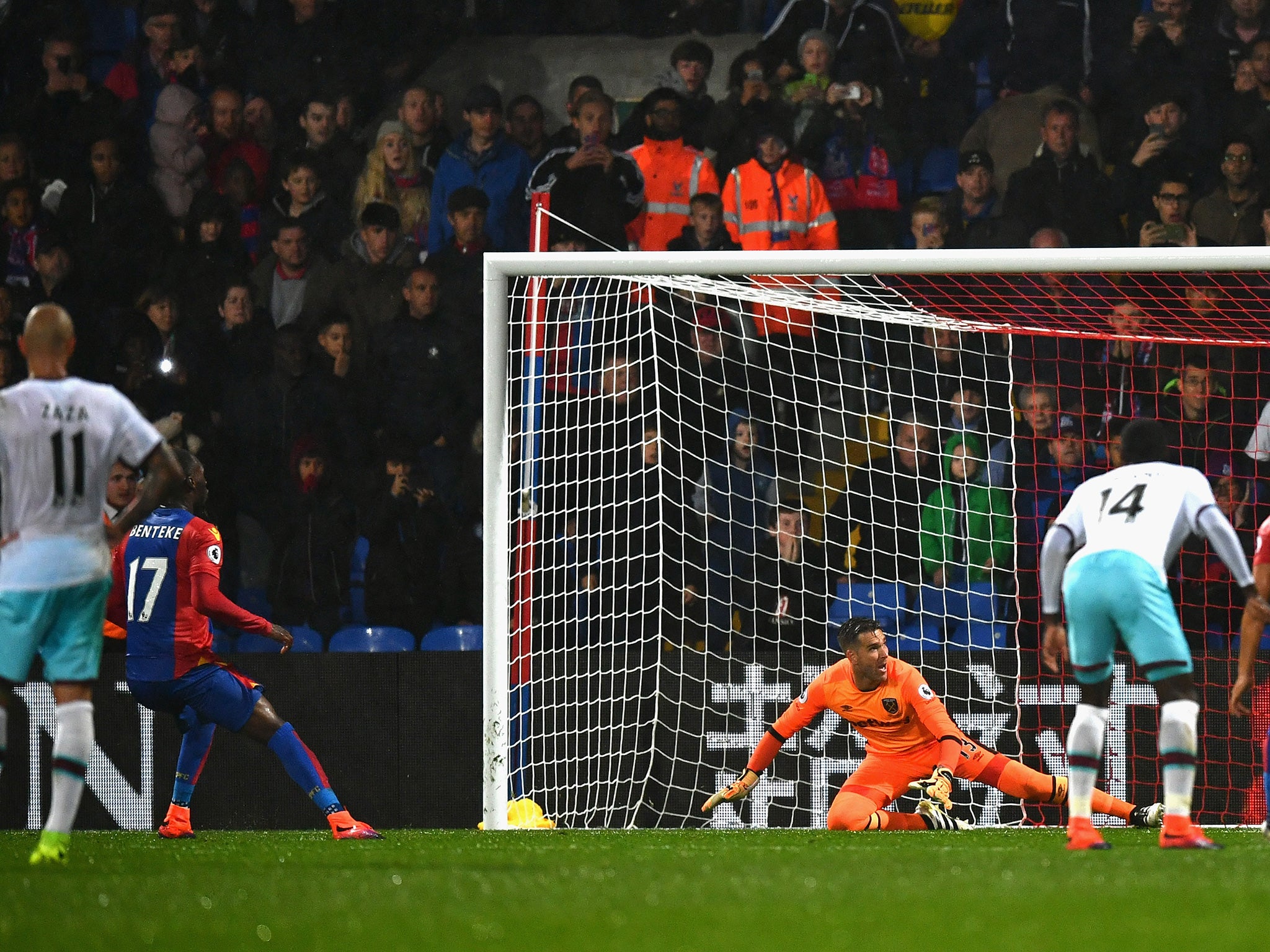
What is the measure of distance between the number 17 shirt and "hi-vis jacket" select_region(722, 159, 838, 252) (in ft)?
15.3

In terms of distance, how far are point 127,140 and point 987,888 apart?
9.09 meters

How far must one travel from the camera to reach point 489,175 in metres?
11.3

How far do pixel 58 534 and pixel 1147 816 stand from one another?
5313 millimetres

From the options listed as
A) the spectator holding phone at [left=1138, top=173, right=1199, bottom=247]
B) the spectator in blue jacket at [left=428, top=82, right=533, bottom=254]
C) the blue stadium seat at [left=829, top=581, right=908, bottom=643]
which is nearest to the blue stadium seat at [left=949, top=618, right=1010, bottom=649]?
the blue stadium seat at [left=829, top=581, right=908, bottom=643]

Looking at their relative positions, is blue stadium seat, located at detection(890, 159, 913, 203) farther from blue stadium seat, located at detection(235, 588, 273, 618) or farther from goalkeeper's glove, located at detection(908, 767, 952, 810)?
blue stadium seat, located at detection(235, 588, 273, 618)

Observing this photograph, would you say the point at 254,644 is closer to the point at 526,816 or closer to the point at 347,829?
the point at 526,816

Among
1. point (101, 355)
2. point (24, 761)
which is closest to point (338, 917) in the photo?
point (24, 761)

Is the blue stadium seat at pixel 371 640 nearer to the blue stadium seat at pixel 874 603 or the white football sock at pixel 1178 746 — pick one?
the blue stadium seat at pixel 874 603

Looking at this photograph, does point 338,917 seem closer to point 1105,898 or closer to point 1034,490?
point 1105,898

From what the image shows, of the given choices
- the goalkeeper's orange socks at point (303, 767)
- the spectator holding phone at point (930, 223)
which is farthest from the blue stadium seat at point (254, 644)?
the spectator holding phone at point (930, 223)

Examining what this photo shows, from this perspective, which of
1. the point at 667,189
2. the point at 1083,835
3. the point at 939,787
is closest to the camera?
the point at 1083,835

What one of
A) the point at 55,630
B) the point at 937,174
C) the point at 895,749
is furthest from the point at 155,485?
the point at 937,174

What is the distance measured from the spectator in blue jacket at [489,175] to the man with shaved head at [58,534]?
6.01 metres

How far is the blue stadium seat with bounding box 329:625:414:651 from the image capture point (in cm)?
956
